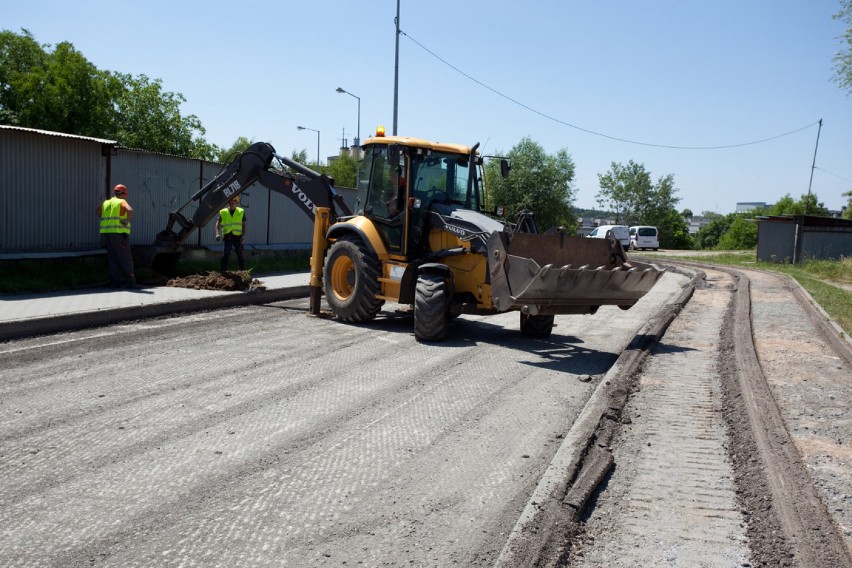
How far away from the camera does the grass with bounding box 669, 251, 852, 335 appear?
50.1 feet

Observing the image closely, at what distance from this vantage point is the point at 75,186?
1410cm

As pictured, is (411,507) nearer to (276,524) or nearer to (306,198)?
(276,524)

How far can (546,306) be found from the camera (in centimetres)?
934

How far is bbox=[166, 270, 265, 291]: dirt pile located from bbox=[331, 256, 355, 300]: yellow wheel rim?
275 centimetres

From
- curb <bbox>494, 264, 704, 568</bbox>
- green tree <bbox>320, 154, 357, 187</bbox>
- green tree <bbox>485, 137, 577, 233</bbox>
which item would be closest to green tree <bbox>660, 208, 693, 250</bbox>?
green tree <bbox>485, 137, 577, 233</bbox>

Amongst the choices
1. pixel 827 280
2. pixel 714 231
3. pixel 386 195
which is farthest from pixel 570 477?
pixel 714 231

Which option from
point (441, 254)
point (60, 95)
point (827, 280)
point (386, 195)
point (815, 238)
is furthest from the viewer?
point (815, 238)

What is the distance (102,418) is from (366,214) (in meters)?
6.49

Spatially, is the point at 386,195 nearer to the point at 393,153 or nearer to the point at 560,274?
the point at 393,153

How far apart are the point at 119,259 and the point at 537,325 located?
24.2ft

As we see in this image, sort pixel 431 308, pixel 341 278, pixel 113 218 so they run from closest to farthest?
pixel 431 308 → pixel 341 278 → pixel 113 218

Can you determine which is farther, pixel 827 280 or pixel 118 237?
pixel 827 280

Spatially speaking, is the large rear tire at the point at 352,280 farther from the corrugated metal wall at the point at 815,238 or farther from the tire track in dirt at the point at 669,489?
the corrugated metal wall at the point at 815,238

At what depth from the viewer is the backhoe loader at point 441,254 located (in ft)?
30.8
